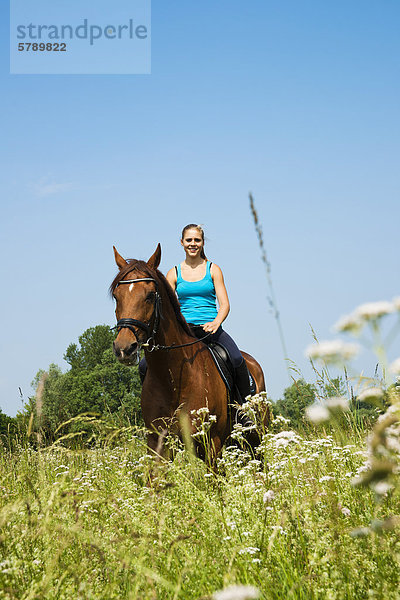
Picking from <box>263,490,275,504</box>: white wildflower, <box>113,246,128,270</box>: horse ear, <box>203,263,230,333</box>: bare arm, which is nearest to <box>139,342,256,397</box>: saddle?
<box>203,263,230,333</box>: bare arm

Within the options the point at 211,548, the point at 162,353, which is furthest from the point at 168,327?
the point at 211,548

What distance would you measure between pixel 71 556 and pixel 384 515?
2.20 metres

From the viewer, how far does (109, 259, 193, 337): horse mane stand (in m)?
6.93

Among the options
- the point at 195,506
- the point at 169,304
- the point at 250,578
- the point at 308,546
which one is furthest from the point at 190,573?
the point at 169,304

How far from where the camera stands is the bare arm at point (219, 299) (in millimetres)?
7926

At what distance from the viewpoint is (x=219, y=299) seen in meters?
8.20

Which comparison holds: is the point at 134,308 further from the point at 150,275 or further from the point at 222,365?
the point at 222,365

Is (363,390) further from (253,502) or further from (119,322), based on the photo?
(119,322)

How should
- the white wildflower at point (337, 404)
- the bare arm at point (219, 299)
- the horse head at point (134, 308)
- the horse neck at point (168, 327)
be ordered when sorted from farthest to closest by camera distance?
the bare arm at point (219, 299)
the horse neck at point (168, 327)
the horse head at point (134, 308)
the white wildflower at point (337, 404)

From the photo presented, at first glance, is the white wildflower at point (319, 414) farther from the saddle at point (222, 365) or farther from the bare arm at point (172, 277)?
the bare arm at point (172, 277)

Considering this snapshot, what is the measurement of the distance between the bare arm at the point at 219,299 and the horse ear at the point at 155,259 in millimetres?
1108

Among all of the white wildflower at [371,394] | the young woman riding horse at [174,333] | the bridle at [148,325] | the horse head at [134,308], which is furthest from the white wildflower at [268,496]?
the bridle at [148,325]

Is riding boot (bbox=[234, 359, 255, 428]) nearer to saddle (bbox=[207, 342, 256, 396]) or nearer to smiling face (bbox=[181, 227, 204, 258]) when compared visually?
saddle (bbox=[207, 342, 256, 396])

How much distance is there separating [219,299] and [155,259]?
51.8 inches
